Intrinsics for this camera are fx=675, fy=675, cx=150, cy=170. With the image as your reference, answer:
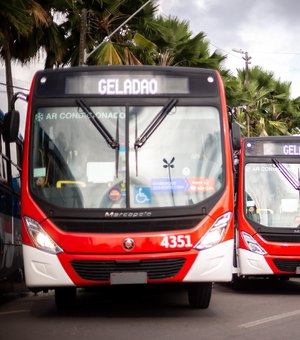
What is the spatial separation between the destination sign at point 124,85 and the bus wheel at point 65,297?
9.07 ft

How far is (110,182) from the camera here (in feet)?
27.1

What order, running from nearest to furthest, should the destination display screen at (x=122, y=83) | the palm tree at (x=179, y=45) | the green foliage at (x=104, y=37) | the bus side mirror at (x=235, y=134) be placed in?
the destination display screen at (x=122, y=83)
the bus side mirror at (x=235, y=134)
the green foliage at (x=104, y=37)
the palm tree at (x=179, y=45)

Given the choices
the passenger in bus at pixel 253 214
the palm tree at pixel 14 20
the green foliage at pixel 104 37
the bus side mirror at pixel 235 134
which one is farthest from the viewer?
the green foliage at pixel 104 37

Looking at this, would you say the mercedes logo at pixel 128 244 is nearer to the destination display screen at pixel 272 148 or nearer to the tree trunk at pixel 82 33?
the destination display screen at pixel 272 148

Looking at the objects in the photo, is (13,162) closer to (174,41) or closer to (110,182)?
(110,182)

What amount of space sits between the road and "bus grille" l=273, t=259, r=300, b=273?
497 millimetres

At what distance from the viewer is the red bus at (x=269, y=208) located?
→ 1223 cm

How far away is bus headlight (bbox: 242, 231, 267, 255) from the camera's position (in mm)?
12266

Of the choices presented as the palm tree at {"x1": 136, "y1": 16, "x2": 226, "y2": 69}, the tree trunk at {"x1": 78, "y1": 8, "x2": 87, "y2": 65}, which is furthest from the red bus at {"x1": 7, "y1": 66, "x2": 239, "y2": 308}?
the palm tree at {"x1": 136, "y1": 16, "x2": 226, "y2": 69}

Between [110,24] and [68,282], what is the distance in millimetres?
14008

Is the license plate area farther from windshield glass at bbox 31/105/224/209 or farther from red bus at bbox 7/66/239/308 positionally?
windshield glass at bbox 31/105/224/209

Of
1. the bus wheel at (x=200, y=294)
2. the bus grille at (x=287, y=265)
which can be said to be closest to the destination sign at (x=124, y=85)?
the bus wheel at (x=200, y=294)

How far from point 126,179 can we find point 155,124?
807mm

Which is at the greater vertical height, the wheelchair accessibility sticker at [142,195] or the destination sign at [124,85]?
the destination sign at [124,85]
